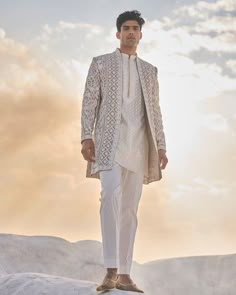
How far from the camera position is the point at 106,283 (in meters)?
5.30

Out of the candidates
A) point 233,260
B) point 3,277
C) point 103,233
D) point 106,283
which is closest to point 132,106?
point 103,233

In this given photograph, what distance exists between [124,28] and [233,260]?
29.0ft

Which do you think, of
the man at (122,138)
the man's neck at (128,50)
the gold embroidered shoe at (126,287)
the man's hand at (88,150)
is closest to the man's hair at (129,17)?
the man at (122,138)

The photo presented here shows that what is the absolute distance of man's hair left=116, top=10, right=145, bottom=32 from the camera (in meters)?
5.80

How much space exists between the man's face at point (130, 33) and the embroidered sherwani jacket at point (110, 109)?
121 millimetres

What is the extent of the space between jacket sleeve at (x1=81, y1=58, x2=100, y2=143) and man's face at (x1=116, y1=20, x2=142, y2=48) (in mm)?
357

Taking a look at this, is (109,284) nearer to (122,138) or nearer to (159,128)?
(122,138)

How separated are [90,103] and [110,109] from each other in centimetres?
21

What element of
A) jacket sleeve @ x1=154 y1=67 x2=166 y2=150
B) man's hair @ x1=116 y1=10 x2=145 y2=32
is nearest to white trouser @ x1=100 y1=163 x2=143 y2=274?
jacket sleeve @ x1=154 y1=67 x2=166 y2=150

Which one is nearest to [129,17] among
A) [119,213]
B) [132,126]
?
[132,126]

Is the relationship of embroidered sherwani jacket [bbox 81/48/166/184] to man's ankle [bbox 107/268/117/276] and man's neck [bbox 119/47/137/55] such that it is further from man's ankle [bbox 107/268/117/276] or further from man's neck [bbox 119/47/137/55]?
man's ankle [bbox 107/268/117/276]

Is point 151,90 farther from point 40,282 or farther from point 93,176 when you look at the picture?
point 40,282

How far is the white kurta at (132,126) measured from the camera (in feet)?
18.2

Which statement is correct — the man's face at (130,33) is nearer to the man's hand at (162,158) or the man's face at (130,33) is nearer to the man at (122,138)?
the man at (122,138)
